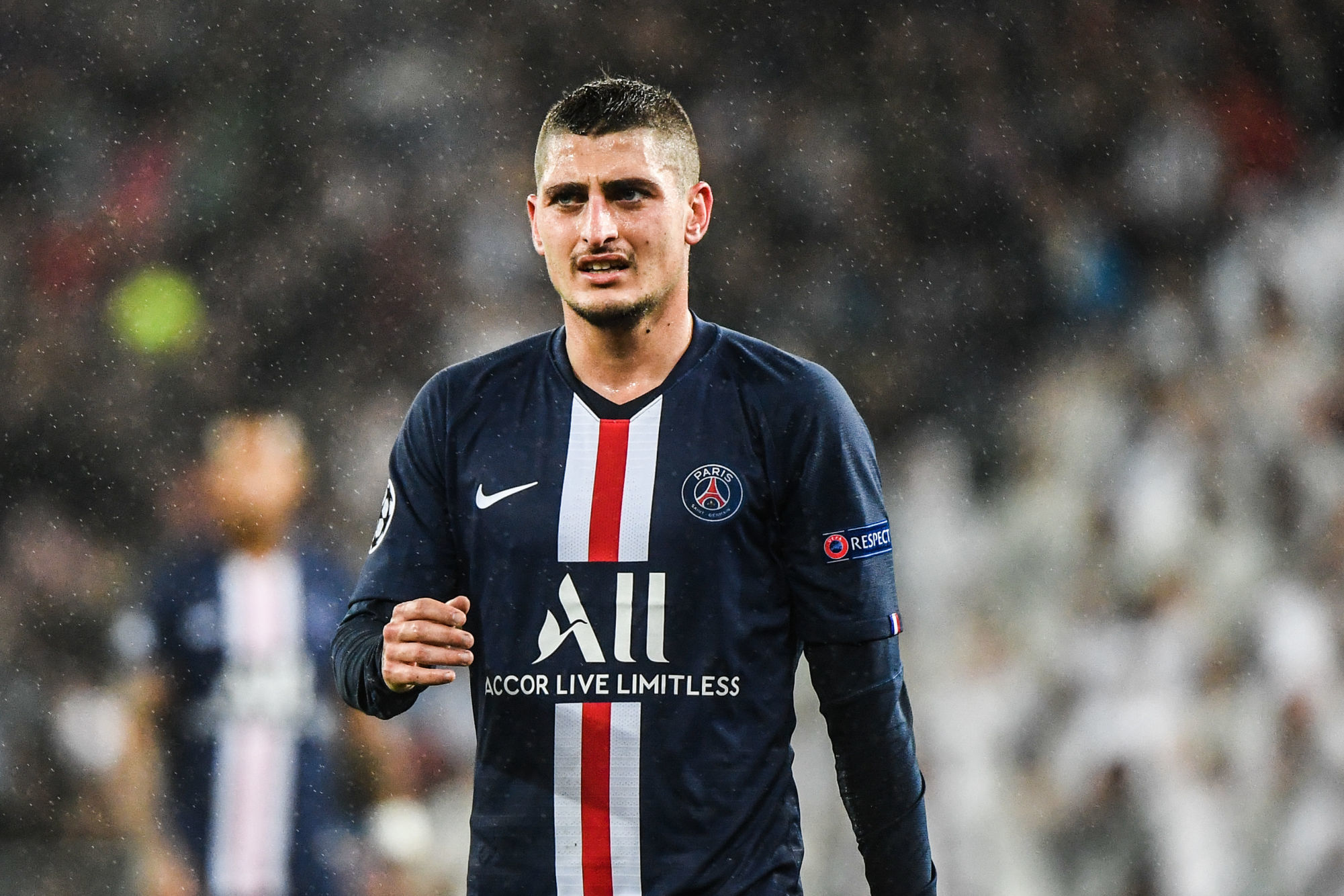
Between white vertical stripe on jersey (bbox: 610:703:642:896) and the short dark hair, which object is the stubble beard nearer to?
the short dark hair


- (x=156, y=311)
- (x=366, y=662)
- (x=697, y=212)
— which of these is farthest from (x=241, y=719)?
(x=697, y=212)

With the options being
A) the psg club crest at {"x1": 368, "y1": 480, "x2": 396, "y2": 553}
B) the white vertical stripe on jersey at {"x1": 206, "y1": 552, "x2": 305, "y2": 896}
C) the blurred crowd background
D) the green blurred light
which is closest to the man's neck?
the psg club crest at {"x1": 368, "y1": 480, "x2": 396, "y2": 553}

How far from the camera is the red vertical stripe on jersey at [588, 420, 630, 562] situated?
1.82 m

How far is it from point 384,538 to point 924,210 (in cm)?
504

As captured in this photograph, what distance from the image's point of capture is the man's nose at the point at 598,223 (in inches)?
71.7

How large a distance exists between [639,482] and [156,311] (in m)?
5.30

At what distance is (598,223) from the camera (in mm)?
1824

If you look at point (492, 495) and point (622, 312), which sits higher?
point (622, 312)

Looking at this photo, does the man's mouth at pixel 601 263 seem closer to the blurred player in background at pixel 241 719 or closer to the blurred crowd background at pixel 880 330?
the blurred player in background at pixel 241 719

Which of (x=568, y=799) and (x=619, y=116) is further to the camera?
(x=619, y=116)

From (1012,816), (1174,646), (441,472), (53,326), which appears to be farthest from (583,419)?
(53,326)

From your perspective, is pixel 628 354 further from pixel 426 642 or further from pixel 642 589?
pixel 426 642

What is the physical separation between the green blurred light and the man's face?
508 centimetres

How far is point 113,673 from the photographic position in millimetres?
5953
